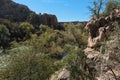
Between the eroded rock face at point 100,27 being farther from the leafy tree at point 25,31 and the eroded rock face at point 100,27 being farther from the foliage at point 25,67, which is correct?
the leafy tree at point 25,31

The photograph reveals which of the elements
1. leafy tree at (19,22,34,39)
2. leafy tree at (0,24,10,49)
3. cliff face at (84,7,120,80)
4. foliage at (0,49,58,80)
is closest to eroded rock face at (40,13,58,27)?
leafy tree at (19,22,34,39)

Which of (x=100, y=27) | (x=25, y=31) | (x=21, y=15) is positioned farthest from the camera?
(x=21, y=15)

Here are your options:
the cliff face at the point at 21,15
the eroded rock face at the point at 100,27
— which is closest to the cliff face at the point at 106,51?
the eroded rock face at the point at 100,27

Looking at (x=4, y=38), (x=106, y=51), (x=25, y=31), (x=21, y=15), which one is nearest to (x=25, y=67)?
(x=106, y=51)

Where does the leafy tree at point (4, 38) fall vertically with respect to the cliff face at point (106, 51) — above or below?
below

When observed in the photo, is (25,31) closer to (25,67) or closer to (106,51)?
(25,67)

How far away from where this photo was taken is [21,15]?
12212cm

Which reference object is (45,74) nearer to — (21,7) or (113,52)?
(113,52)

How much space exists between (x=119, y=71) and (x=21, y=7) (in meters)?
111

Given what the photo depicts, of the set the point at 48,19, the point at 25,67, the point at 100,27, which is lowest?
the point at 25,67

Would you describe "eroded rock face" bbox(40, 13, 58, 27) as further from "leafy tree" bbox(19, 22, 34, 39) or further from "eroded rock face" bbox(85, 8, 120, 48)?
"eroded rock face" bbox(85, 8, 120, 48)

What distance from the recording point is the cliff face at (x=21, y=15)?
112 m

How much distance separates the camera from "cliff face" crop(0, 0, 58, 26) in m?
112

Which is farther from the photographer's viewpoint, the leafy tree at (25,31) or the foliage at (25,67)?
the leafy tree at (25,31)
